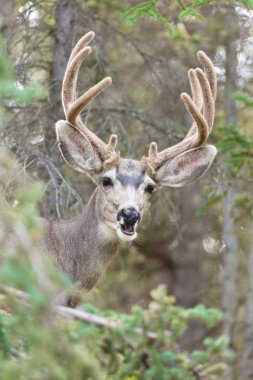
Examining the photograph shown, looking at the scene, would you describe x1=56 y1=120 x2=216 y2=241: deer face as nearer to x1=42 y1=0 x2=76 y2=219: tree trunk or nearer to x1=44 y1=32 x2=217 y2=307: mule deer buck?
x1=44 y1=32 x2=217 y2=307: mule deer buck

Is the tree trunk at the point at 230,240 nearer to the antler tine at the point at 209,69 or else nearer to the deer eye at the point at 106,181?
the antler tine at the point at 209,69

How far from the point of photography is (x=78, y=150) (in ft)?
27.9

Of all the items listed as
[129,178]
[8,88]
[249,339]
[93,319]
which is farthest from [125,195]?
[249,339]

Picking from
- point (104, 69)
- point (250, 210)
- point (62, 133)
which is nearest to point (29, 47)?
point (104, 69)

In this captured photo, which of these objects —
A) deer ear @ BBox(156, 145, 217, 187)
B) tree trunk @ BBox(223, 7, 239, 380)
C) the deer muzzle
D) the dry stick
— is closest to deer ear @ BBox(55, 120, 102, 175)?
deer ear @ BBox(156, 145, 217, 187)

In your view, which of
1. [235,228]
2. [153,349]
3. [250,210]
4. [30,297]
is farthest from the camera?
[235,228]

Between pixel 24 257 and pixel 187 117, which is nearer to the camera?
pixel 24 257

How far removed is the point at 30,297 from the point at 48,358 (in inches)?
→ 10.2

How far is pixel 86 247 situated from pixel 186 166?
1368 mm

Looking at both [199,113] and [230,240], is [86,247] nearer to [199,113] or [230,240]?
[199,113]

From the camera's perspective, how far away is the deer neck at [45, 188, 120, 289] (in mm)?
8188

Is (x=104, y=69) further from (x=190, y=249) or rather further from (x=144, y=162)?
(x=190, y=249)

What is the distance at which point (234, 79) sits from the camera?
13.1m

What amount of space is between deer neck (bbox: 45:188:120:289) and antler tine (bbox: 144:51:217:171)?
738 mm
